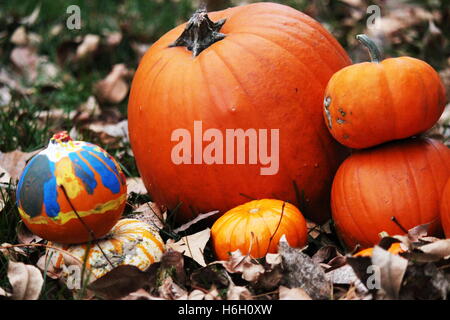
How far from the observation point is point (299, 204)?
2760mm

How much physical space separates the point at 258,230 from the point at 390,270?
617 mm

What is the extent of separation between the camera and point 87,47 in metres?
5.07

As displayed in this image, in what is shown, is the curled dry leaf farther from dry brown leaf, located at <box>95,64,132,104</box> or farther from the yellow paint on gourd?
dry brown leaf, located at <box>95,64,132,104</box>

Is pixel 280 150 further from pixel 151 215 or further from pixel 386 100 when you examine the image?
pixel 151 215

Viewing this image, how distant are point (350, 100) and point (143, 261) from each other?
0.99 meters

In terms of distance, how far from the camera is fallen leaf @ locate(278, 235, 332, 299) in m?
2.13

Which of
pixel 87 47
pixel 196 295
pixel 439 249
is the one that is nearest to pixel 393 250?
pixel 439 249

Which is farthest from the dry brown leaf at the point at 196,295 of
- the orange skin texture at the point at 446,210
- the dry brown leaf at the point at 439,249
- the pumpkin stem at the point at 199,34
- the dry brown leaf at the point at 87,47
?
→ the dry brown leaf at the point at 87,47

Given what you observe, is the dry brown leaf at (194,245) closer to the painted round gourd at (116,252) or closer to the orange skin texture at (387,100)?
the painted round gourd at (116,252)

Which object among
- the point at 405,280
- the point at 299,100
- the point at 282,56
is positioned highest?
the point at 282,56

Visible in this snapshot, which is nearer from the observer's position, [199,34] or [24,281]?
[24,281]

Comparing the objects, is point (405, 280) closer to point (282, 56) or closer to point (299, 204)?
point (299, 204)

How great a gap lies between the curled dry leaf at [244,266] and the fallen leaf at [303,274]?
3.7 inches
